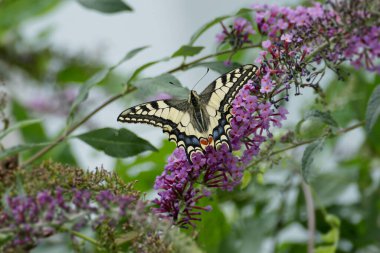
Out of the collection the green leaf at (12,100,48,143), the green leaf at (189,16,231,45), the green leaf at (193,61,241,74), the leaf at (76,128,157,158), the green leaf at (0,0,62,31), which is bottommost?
the leaf at (76,128,157,158)

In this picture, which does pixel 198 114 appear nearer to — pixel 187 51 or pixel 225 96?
pixel 225 96


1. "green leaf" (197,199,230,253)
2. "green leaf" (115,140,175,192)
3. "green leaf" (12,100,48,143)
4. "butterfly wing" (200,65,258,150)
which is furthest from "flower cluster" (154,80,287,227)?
"green leaf" (12,100,48,143)

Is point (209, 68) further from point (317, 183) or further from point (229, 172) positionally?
point (317, 183)

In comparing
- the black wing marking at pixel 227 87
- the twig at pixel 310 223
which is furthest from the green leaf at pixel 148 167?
the black wing marking at pixel 227 87

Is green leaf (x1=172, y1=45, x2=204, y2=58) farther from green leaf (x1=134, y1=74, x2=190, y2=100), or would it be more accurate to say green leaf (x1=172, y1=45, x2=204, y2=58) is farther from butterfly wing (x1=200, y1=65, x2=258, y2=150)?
butterfly wing (x1=200, y1=65, x2=258, y2=150)

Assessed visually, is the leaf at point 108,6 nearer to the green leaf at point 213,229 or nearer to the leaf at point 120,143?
the leaf at point 120,143

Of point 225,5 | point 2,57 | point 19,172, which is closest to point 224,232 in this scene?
point 19,172

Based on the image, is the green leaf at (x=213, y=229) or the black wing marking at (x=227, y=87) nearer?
the black wing marking at (x=227, y=87)
